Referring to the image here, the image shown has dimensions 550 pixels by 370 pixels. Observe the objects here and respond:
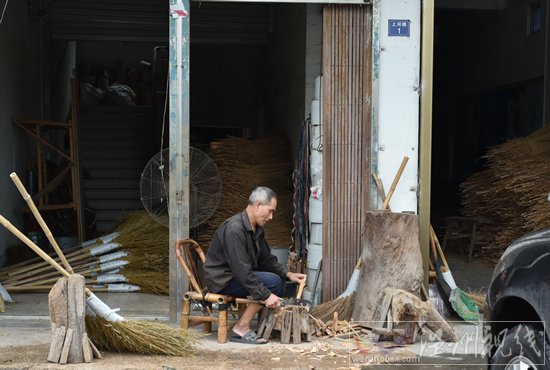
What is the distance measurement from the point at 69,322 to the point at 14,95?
249 inches

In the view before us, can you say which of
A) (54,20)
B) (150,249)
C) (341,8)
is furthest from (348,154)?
(54,20)

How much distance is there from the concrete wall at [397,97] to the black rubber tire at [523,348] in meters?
3.41

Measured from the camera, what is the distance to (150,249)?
9.62 metres

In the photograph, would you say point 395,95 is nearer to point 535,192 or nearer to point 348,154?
point 348,154

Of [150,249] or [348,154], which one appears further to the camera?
[150,249]

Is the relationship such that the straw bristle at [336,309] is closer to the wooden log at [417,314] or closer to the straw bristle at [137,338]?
the wooden log at [417,314]

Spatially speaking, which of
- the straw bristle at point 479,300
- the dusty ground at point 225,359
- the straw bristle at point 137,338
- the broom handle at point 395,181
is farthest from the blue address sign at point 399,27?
the straw bristle at point 137,338

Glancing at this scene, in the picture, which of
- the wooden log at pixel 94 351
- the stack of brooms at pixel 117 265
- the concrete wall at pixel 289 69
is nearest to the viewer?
the wooden log at pixel 94 351

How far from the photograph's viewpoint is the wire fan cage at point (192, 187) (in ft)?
26.1

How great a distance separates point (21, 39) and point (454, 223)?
7.05m

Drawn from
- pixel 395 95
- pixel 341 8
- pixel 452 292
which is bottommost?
pixel 452 292

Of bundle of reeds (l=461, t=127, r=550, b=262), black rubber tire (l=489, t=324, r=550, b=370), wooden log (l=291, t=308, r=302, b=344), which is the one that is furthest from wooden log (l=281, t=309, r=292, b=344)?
A: bundle of reeds (l=461, t=127, r=550, b=262)

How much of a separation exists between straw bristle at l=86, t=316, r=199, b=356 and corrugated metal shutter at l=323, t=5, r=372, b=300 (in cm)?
201

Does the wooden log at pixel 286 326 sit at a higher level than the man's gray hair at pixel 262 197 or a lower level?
lower
